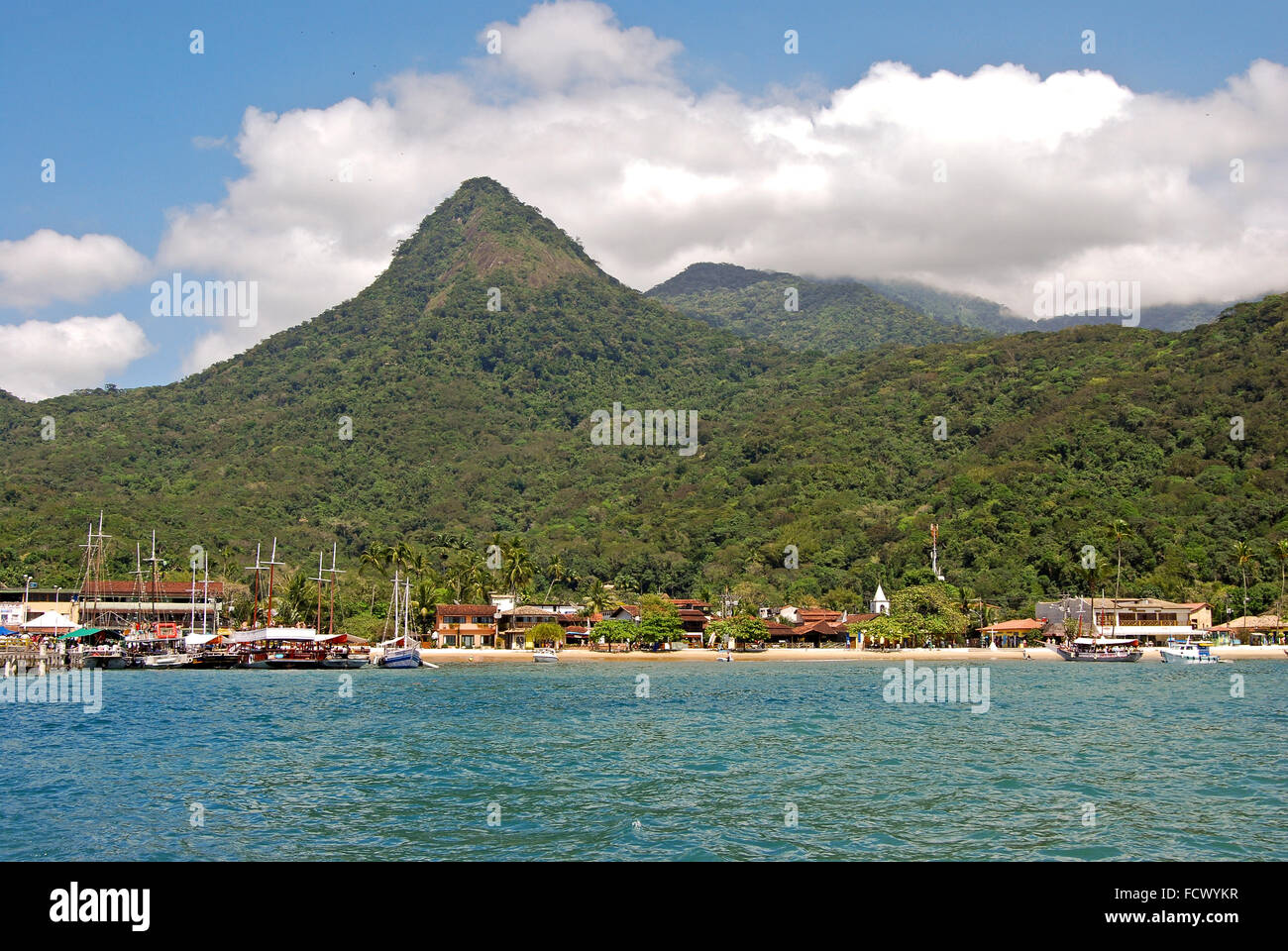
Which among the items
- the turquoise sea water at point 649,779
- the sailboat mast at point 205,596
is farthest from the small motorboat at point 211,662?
the turquoise sea water at point 649,779

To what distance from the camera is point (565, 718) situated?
39.3 m

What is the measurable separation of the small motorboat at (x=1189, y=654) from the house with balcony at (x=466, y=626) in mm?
58443

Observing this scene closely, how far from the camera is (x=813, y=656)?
91.8 meters

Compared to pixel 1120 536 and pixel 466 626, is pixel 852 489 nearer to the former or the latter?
pixel 1120 536

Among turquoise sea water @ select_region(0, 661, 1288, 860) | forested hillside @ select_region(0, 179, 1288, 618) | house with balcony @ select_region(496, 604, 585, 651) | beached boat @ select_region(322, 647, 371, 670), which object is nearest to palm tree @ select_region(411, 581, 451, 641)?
house with balcony @ select_region(496, 604, 585, 651)

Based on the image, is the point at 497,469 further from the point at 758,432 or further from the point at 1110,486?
the point at 1110,486

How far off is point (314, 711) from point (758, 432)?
144m

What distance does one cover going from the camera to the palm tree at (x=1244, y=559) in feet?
315

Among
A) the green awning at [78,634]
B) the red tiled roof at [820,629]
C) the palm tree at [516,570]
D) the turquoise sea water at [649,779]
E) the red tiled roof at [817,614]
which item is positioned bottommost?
the red tiled roof at [820,629]

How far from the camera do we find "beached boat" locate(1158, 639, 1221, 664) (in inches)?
3233

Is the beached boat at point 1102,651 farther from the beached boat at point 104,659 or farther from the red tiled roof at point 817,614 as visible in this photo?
the beached boat at point 104,659

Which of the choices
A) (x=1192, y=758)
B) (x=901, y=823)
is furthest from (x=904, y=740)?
(x=901, y=823)

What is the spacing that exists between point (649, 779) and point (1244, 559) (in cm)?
8974

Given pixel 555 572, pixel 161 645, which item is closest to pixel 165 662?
pixel 161 645
